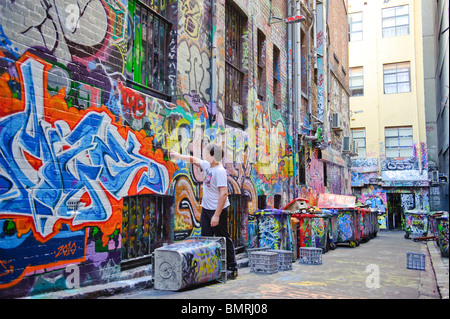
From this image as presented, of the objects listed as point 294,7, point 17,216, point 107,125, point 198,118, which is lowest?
point 17,216

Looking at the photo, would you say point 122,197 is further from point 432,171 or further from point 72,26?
point 432,171

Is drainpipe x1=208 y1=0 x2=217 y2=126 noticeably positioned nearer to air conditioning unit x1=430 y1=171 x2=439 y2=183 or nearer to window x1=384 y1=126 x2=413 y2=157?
air conditioning unit x1=430 y1=171 x2=439 y2=183

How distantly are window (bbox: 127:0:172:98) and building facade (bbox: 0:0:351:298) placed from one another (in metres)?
0.03

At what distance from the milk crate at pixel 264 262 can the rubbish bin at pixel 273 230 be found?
173cm

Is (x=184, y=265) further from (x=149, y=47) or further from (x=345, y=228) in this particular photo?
(x=345, y=228)

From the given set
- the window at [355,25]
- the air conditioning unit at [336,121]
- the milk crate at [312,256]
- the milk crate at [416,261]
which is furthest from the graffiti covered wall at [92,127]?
the window at [355,25]

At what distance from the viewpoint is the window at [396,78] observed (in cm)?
2934

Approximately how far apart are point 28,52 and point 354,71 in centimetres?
2968

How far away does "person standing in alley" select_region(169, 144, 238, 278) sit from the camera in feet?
20.6

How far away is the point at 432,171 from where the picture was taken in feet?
89.6

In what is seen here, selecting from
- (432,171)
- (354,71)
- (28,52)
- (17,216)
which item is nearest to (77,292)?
(17,216)

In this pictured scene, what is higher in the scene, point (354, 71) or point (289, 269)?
point (354, 71)

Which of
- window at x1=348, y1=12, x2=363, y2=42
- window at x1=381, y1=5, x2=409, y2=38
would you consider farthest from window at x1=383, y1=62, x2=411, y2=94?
window at x1=348, y1=12, x2=363, y2=42

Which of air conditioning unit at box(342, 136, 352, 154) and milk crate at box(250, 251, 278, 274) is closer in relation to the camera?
milk crate at box(250, 251, 278, 274)
